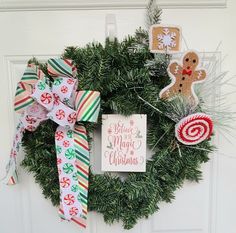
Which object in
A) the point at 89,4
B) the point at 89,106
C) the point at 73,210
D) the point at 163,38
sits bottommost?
the point at 73,210

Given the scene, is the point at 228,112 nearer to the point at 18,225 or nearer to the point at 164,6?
the point at 164,6

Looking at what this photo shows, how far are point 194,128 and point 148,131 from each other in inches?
4.8

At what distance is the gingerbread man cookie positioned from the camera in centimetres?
61

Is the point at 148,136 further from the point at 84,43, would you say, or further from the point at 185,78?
the point at 84,43

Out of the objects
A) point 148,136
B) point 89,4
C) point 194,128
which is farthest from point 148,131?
point 89,4

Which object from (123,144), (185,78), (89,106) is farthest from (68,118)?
(185,78)

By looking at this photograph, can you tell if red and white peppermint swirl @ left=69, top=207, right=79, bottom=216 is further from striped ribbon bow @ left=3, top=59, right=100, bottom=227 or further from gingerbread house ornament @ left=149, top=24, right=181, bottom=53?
gingerbread house ornament @ left=149, top=24, right=181, bottom=53

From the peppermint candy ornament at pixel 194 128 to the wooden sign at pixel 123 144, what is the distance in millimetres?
92

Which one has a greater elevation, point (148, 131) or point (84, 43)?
point (84, 43)

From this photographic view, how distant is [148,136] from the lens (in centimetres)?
69

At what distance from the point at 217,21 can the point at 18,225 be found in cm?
82

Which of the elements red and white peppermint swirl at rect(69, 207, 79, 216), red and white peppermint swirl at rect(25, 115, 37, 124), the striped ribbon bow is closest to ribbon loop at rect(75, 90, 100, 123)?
the striped ribbon bow

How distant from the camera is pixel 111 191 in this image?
67cm

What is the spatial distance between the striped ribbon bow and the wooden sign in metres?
0.06
